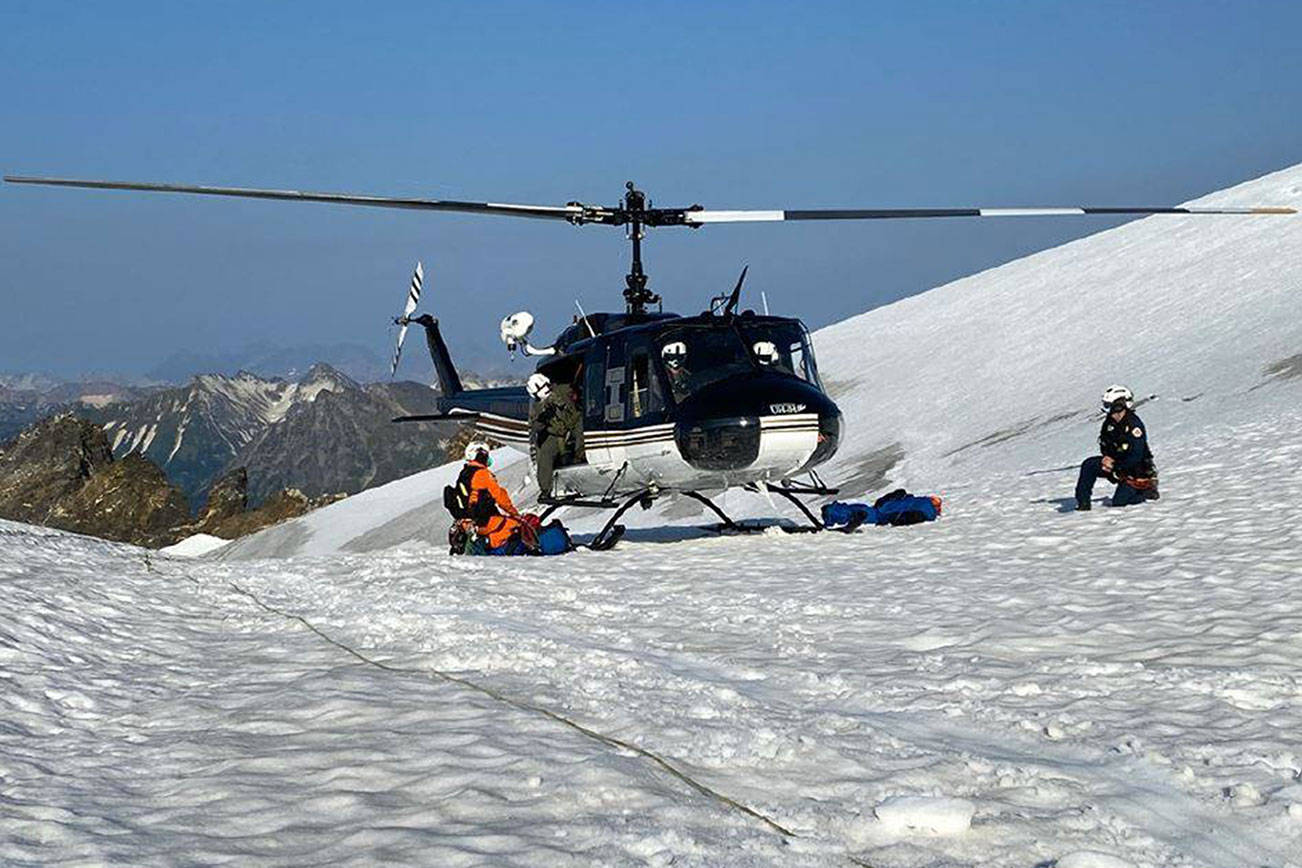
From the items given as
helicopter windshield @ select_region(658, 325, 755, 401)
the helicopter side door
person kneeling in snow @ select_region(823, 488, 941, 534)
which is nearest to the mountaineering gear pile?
person kneeling in snow @ select_region(823, 488, 941, 534)

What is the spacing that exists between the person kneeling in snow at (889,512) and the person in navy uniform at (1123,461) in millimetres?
1862

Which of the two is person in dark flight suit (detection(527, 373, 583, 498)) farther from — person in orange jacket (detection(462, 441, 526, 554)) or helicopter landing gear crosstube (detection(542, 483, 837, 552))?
person in orange jacket (detection(462, 441, 526, 554))

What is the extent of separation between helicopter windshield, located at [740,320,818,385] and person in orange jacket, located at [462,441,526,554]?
3525mm

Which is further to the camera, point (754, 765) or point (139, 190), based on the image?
point (139, 190)

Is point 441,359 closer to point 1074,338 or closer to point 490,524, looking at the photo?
point 490,524

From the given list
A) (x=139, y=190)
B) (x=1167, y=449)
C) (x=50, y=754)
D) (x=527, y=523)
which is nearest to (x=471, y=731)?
(x=50, y=754)

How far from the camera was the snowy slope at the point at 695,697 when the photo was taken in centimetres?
511

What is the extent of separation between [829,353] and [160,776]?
3607 cm

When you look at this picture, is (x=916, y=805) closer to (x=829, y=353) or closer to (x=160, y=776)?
(x=160, y=776)

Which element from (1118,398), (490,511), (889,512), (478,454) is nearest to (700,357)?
(478,454)

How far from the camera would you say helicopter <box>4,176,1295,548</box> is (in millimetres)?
14594

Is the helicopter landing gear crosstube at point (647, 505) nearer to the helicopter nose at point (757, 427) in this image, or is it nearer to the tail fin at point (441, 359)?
the helicopter nose at point (757, 427)

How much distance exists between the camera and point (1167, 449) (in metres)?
19.8

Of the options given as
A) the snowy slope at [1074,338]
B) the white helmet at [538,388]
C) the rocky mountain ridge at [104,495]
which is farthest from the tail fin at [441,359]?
the rocky mountain ridge at [104,495]
